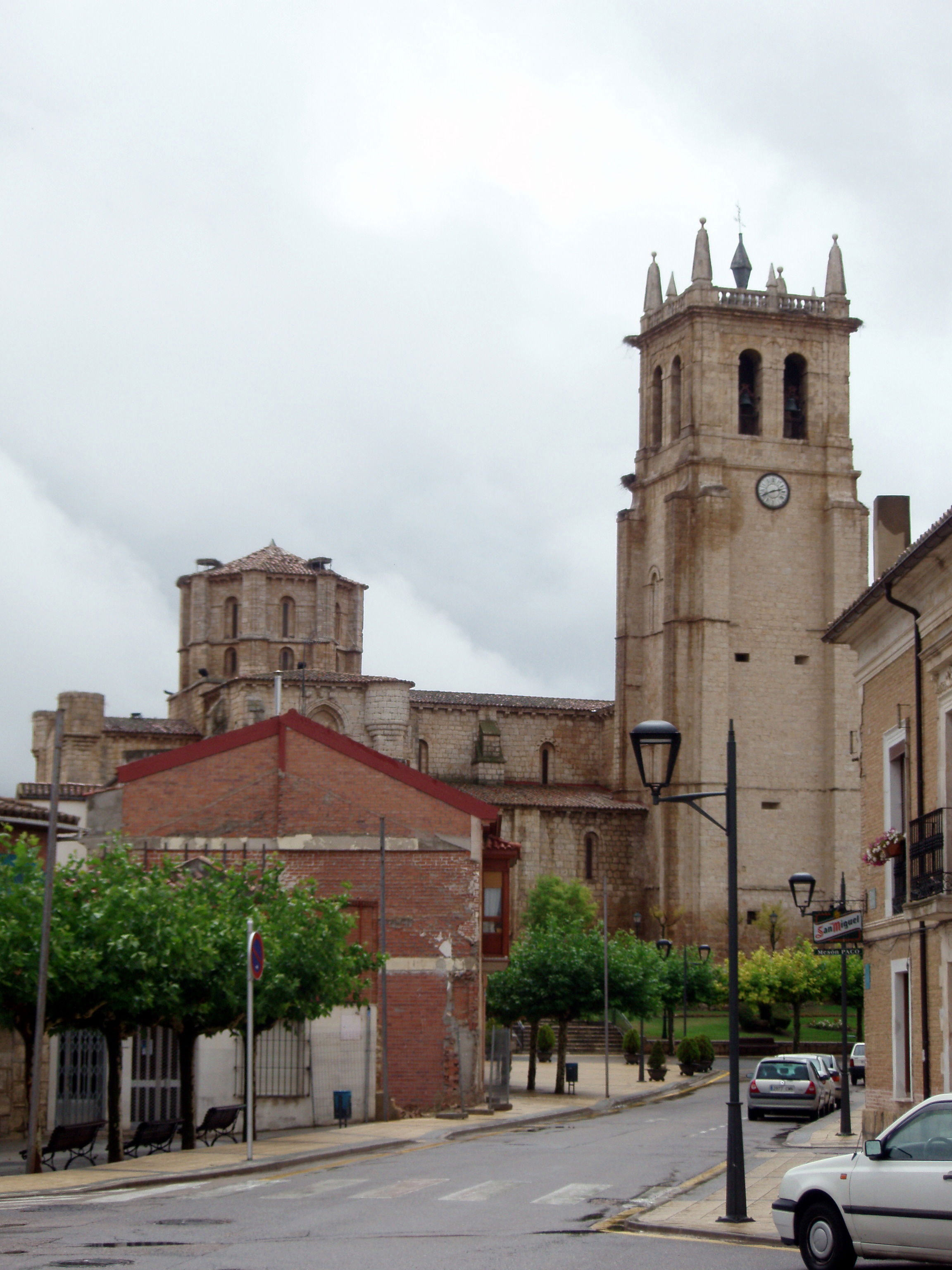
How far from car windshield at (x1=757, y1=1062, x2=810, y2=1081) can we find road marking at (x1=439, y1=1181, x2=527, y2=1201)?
15017 mm

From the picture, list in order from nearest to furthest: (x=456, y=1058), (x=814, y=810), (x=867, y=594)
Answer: (x=867, y=594) → (x=456, y=1058) → (x=814, y=810)

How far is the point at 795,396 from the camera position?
80.1 metres

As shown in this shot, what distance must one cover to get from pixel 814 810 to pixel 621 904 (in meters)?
9.47

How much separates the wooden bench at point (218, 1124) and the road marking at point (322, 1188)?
5193 millimetres

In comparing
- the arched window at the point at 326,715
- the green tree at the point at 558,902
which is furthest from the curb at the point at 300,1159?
the arched window at the point at 326,715

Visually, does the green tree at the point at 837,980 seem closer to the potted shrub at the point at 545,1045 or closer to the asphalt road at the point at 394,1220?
the potted shrub at the point at 545,1045

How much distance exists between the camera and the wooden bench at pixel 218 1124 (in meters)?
24.5

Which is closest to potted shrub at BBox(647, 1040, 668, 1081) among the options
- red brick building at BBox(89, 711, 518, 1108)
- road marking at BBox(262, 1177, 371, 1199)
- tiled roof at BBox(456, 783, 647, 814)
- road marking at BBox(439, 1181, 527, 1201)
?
red brick building at BBox(89, 711, 518, 1108)

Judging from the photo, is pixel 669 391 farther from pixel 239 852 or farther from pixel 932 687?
pixel 932 687

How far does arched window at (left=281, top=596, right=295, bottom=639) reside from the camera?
3460 inches

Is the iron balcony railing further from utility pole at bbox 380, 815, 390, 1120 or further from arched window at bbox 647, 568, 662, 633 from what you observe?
arched window at bbox 647, 568, 662, 633

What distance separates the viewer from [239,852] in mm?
31812

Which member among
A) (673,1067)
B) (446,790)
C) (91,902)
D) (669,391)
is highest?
(669,391)

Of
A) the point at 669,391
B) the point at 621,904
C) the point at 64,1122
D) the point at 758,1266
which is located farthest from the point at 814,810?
the point at 758,1266
